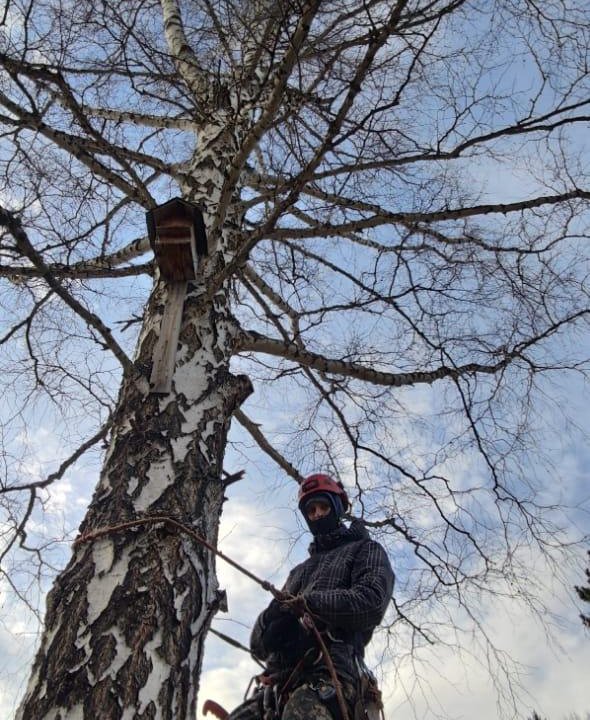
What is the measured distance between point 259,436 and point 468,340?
1320mm

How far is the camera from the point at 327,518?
8.57 feet

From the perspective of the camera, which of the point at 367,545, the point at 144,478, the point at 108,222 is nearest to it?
the point at 144,478

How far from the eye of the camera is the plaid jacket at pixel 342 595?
1.95 metres

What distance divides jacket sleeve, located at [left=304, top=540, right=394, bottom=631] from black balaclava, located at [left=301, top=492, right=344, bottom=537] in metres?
0.46

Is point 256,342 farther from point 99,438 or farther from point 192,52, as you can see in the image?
point 192,52

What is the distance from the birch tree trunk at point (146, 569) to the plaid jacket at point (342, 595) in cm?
45

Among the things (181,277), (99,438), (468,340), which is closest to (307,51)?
(181,277)

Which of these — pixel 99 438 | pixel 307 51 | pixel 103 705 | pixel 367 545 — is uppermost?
pixel 307 51

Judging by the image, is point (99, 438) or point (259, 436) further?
point (259, 436)

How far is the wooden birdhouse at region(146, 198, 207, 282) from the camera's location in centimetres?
231

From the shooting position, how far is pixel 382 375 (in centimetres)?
307

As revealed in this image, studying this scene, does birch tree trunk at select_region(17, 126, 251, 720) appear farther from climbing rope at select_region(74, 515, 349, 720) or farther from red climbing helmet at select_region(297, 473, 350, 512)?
red climbing helmet at select_region(297, 473, 350, 512)

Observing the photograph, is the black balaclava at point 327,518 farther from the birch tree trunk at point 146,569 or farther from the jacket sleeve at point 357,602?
the birch tree trunk at point 146,569

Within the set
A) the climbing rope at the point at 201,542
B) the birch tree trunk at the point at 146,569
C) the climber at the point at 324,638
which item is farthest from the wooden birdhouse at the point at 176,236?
the climber at the point at 324,638
